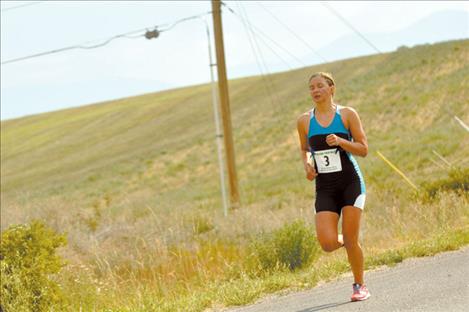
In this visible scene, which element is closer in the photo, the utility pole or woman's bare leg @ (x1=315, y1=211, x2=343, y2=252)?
woman's bare leg @ (x1=315, y1=211, x2=343, y2=252)

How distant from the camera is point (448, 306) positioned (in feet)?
22.3

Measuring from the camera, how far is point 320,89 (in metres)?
7.49

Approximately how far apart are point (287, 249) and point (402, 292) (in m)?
2.96

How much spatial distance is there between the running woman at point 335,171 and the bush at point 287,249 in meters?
2.87

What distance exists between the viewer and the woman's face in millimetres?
7445

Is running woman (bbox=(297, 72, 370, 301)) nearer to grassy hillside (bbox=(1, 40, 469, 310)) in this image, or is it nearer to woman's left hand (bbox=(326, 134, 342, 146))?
woman's left hand (bbox=(326, 134, 342, 146))

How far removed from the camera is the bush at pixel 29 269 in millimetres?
9266

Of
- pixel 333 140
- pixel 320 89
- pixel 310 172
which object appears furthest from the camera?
pixel 320 89

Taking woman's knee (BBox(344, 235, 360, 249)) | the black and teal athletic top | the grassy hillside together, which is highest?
the black and teal athletic top

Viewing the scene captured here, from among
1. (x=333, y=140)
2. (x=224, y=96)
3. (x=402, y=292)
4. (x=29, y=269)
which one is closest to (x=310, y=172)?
(x=333, y=140)

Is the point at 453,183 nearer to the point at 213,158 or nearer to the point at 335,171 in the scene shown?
the point at 335,171

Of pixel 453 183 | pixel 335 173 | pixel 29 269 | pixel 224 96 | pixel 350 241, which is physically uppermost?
pixel 224 96

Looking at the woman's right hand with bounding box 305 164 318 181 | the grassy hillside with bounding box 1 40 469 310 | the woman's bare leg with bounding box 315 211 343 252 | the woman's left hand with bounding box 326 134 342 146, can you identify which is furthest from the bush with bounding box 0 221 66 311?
the woman's left hand with bounding box 326 134 342 146

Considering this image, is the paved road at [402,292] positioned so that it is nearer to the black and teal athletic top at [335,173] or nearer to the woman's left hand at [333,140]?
the black and teal athletic top at [335,173]
